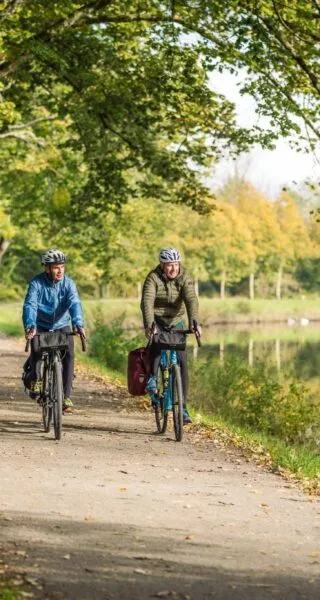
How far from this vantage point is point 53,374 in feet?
37.7

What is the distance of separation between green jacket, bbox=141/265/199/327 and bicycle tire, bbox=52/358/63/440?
106cm

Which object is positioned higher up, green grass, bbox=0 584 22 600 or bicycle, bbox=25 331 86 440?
bicycle, bbox=25 331 86 440

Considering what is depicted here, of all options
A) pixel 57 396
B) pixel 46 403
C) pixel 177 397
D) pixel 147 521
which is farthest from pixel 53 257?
pixel 147 521

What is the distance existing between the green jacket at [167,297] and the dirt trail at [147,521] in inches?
54.1

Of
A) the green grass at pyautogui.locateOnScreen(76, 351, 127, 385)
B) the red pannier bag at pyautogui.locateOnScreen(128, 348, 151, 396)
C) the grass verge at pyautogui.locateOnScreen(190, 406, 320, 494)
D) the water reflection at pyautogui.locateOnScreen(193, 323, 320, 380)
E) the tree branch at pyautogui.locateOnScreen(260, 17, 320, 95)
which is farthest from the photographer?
the water reflection at pyautogui.locateOnScreen(193, 323, 320, 380)

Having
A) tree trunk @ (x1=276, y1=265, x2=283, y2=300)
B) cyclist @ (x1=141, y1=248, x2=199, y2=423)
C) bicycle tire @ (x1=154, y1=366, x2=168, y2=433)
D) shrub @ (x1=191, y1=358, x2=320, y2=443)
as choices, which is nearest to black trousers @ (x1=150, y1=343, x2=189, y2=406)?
cyclist @ (x1=141, y1=248, x2=199, y2=423)

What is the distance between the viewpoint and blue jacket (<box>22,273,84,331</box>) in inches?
453

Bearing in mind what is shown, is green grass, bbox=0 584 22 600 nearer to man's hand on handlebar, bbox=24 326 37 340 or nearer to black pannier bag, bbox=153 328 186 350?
man's hand on handlebar, bbox=24 326 37 340

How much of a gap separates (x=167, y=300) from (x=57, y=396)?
63.7 inches

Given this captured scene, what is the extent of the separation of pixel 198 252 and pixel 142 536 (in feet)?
212

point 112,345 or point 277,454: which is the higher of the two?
point 112,345

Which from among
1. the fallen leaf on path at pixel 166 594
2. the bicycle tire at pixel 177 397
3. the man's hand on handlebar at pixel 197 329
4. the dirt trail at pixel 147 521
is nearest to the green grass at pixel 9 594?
the dirt trail at pixel 147 521

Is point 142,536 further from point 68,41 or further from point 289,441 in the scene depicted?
point 68,41

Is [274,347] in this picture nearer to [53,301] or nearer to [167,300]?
[167,300]
